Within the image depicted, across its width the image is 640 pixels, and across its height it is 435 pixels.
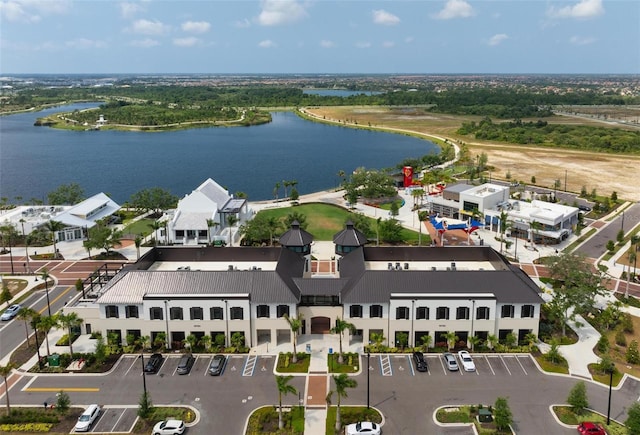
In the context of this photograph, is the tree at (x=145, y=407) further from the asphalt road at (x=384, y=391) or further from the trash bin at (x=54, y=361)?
the trash bin at (x=54, y=361)

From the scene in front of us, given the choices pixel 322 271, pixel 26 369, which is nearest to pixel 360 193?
pixel 322 271

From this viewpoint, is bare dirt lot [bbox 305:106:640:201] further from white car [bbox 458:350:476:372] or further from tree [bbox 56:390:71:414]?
tree [bbox 56:390:71:414]

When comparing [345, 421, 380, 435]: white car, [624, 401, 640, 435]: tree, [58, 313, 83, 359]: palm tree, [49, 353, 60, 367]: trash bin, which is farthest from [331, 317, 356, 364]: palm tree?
[49, 353, 60, 367]: trash bin

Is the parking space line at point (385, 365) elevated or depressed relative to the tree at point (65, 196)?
depressed

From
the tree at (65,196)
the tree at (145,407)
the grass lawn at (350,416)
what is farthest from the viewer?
the tree at (65,196)

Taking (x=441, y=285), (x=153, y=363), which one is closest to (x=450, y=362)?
(x=441, y=285)

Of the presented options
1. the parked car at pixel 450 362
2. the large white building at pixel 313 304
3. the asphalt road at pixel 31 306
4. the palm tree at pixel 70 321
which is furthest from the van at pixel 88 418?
the parked car at pixel 450 362

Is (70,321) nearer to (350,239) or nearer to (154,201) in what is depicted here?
(350,239)
